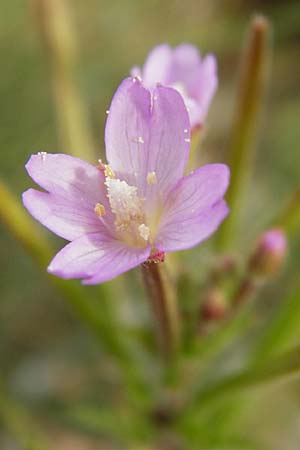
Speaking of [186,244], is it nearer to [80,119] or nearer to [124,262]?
[124,262]

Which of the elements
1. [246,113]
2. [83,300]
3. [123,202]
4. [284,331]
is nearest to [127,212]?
[123,202]

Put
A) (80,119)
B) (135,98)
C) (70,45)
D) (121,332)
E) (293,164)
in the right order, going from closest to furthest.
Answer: (135,98) < (121,332) < (80,119) < (70,45) < (293,164)

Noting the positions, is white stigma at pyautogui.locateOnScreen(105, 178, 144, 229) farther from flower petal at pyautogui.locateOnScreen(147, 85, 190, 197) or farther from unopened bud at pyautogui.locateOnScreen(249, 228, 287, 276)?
unopened bud at pyautogui.locateOnScreen(249, 228, 287, 276)

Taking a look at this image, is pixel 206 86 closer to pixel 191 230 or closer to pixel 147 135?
pixel 147 135

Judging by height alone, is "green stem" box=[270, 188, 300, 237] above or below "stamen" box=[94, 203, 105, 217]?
above

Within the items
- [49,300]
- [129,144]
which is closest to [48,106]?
[49,300]

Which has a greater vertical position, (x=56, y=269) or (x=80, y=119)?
(x=80, y=119)

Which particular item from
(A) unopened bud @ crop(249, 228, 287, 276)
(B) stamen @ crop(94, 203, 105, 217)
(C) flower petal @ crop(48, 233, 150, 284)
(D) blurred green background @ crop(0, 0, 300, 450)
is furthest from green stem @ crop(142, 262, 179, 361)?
(D) blurred green background @ crop(0, 0, 300, 450)

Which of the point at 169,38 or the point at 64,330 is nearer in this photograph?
the point at 64,330
